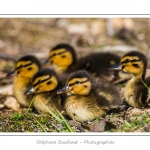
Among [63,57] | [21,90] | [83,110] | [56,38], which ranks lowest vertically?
[83,110]

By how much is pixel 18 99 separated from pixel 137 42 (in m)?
2.06

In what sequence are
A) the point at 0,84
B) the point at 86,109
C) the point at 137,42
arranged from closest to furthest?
the point at 86,109, the point at 0,84, the point at 137,42

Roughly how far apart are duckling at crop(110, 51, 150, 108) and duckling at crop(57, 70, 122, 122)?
0.38 feet

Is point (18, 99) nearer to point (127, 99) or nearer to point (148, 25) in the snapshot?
point (127, 99)

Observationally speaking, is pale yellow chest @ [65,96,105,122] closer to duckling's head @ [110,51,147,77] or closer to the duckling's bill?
the duckling's bill

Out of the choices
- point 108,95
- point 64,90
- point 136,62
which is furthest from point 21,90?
point 136,62

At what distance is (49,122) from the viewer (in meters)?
3.45

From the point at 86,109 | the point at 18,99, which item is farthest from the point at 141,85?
the point at 18,99

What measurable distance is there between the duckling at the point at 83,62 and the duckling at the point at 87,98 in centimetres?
78

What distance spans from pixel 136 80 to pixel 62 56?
44.7 inches

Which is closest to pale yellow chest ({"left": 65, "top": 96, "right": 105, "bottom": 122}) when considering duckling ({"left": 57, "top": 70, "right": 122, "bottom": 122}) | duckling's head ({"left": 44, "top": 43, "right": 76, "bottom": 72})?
duckling ({"left": 57, "top": 70, "right": 122, "bottom": 122})

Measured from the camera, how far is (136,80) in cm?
371

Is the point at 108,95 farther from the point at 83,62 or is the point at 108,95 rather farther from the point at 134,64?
the point at 83,62

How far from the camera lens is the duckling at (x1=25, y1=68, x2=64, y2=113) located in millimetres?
3713
